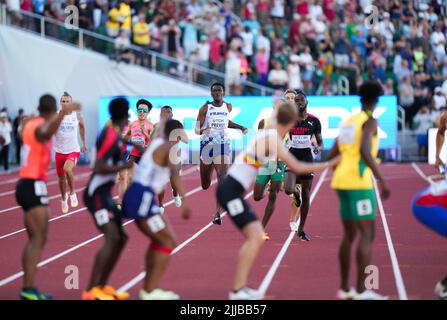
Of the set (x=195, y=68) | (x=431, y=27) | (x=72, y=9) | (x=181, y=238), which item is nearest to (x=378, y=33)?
(x=431, y=27)

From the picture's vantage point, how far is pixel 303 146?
52.5 ft

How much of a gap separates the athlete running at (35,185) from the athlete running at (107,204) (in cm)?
44

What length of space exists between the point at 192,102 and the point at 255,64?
3.36 m

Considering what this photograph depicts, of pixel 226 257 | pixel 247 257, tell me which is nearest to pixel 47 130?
pixel 247 257

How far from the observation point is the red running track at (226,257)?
11.6 metres

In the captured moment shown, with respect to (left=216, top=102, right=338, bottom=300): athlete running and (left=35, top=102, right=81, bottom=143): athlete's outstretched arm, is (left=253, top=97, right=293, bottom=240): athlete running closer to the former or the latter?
(left=216, top=102, right=338, bottom=300): athlete running

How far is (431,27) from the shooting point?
3647 centimetres

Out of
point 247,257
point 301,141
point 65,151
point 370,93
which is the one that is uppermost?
point 370,93

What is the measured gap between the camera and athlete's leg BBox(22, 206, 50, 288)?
10367mm

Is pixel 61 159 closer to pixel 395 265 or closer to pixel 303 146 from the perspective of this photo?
pixel 303 146

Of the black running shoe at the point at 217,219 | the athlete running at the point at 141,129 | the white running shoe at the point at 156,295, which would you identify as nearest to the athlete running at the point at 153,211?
the white running shoe at the point at 156,295

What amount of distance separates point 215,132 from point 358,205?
8227 millimetres

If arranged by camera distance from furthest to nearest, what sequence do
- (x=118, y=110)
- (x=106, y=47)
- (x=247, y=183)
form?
(x=106, y=47)
(x=247, y=183)
(x=118, y=110)

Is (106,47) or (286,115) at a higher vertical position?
(106,47)
